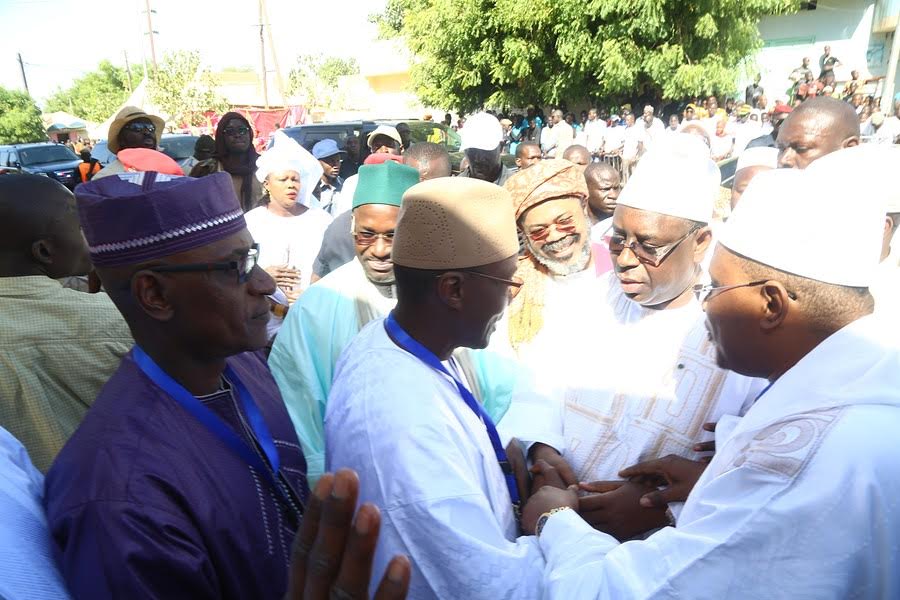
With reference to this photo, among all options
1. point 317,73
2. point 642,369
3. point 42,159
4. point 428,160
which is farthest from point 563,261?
point 317,73

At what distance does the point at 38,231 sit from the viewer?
2500 millimetres

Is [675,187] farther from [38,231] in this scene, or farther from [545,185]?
[38,231]

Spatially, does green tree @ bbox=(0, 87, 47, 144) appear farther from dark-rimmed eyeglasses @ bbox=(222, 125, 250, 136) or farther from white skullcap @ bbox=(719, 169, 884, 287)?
white skullcap @ bbox=(719, 169, 884, 287)

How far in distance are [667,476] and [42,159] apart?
70.0 feet

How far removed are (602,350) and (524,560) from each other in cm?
116

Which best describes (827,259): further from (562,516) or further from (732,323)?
(562,516)

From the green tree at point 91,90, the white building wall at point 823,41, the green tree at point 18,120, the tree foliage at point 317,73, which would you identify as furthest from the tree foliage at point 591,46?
the green tree at point 91,90

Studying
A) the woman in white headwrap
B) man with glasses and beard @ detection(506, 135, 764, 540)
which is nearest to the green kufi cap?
man with glasses and beard @ detection(506, 135, 764, 540)

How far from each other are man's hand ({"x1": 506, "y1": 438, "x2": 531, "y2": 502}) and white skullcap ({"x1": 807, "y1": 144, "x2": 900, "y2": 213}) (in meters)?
1.35

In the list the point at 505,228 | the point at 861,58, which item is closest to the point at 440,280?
the point at 505,228

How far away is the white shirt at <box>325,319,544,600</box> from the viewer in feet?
4.62

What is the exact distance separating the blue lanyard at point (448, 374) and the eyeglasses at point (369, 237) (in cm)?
125

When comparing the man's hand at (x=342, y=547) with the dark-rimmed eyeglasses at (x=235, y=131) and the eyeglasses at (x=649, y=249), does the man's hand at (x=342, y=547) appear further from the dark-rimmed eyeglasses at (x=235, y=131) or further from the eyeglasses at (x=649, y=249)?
the dark-rimmed eyeglasses at (x=235, y=131)

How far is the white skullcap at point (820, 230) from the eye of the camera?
60.4 inches
